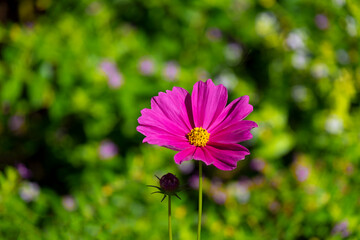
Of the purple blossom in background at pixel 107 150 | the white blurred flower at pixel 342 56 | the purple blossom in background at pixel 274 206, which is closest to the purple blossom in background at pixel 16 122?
the purple blossom in background at pixel 107 150

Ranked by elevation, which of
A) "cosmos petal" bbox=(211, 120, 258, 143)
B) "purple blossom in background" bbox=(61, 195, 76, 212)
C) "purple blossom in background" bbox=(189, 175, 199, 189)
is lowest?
"cosmos petal" bbox=(211, 120, 258, 143)

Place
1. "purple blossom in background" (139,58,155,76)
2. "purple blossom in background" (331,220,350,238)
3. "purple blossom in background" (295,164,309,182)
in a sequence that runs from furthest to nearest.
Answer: "purple blossom in background" (139,58,155,76) < "purple blossom in background" (295,164,309,182) < "purple blossom in background" (331,220,350,238)

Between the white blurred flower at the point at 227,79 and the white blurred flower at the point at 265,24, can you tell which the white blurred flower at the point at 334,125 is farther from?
the white blurred flower at the point at 265,24

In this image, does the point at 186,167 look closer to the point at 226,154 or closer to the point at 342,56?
the point at 342,56

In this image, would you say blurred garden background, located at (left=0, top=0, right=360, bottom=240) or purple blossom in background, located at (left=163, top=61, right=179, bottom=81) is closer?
blurred garden background, located at (left=0, top=0, right=360, bottom=240)

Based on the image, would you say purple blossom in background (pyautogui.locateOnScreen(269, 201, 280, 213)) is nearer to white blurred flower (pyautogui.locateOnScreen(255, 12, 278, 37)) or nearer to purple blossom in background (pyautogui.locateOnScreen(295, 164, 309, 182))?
purple blossom in background (pyautogui.locateOnScreen(295, 164, 309, 182))

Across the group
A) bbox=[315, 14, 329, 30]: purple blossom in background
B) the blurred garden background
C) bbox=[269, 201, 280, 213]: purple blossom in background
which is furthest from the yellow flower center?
bbox=[315, 14, 329, 30]: purple blossom in background

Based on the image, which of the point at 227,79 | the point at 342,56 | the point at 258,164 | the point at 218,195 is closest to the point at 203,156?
the point at 218,195

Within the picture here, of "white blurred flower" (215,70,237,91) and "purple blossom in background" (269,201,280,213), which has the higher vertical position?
"white blurred flower" (215,70,237,91)
